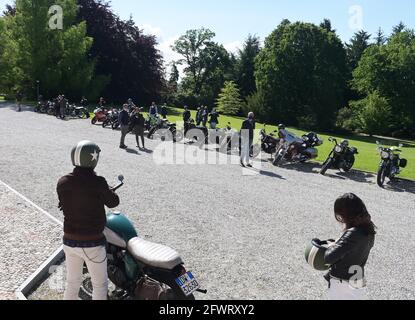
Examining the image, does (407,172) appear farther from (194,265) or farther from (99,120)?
(99,120)

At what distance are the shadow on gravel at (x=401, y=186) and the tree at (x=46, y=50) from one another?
32134 millimetres

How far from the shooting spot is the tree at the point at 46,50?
120 feet

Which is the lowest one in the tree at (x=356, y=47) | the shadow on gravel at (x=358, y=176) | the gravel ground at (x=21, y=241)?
the gravel ground at (x=21, y=241)

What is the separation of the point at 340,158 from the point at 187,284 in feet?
36.6

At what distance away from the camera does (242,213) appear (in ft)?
29.2

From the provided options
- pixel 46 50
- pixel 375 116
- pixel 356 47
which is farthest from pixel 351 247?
pixel 356 47

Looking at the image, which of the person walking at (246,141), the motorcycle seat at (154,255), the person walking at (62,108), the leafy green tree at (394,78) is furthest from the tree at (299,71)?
the motorcycle seat at (154,255)

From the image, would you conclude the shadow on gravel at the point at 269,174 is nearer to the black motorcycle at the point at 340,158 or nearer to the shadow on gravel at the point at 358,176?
the black motorcycle at the point at 340,158

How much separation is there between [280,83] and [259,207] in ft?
139

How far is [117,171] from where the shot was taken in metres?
12.4

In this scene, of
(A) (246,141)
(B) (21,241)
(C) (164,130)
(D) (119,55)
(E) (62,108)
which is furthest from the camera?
(D) (119,55)

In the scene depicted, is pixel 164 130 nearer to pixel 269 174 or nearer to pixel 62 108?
pixel 269 174

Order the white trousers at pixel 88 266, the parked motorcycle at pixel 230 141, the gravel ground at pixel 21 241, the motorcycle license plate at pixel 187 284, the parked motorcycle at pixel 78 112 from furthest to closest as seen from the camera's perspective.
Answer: the parked motorcycle at pixel 78 112, the parked motorcycle at pixel 230 141, the gravel ground at pixel 21 241, the motorcycle license plate at pixel 187 284, the white trousers at pixel 88 266

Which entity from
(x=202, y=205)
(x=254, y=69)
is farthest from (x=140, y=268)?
(x=254, y=69)
